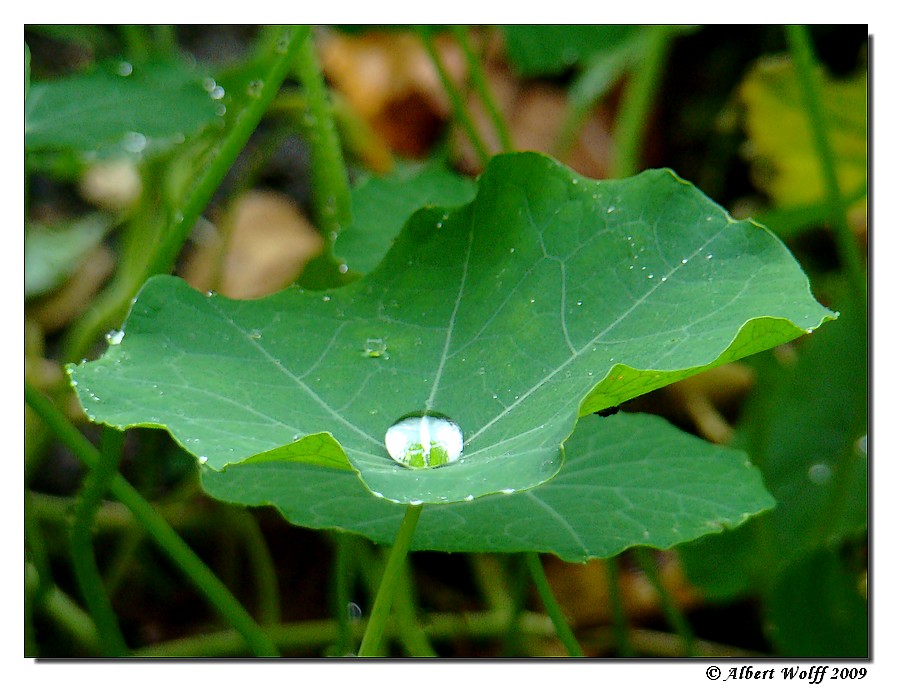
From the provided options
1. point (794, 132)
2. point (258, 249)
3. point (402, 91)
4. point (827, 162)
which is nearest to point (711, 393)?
point (794, 132)

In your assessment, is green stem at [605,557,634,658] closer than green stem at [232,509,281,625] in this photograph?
Yes

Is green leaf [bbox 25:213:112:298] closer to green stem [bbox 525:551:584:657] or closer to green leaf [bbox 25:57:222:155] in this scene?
green leaf [bbox 25:57:222:155]

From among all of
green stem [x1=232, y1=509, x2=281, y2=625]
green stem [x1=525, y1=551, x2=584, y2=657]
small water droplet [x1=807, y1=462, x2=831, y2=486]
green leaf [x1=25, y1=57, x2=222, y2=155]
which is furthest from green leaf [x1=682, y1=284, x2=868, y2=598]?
green leaf [x1=25, y1=57, x2=222, y2=155]

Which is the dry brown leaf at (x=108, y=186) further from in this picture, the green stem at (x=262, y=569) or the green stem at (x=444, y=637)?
the green stem at (x=444, y=637)

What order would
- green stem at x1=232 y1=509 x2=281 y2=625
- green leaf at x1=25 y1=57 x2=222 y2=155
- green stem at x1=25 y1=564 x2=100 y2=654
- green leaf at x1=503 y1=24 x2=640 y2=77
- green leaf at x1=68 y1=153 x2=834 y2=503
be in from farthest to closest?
1. green leaf at x1=503 y1=24 x2=640 y2=77
2. green stem at x1=232 y1=509 x2=281 y2=625
3. green stem at x1=25 y1=564 x2=100 y2=654
4. green leaf at x1=25 y1=57 x2=222 y2=155
5. green leaf at x1=68 y1=153 x2=834 y2=503

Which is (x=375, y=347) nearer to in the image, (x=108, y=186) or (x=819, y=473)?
(x=819, y=473)

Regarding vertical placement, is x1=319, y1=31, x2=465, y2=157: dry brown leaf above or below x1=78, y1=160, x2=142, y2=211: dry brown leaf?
above
